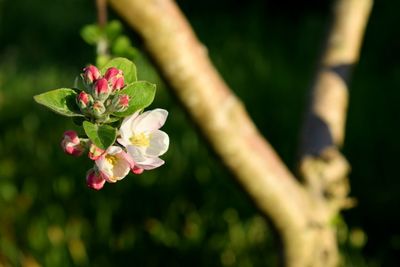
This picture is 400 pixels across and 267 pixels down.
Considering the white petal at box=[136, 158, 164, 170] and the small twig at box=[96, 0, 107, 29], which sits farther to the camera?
the small twig at box=[96, 0, 107, 29]

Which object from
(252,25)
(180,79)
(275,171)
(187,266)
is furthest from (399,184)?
(252,25)

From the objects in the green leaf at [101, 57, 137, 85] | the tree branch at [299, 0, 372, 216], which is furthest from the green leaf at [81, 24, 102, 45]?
the tree branch at [299, 0, 372, 216]

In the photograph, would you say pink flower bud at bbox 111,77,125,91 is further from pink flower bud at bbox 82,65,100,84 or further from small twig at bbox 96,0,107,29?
small twig at bbox 96,0,107,29

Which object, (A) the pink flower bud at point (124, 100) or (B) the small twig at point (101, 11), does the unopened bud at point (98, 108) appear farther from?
(B) the small twig at point (101, 11)

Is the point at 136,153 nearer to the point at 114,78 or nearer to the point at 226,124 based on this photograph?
the point at 114,78

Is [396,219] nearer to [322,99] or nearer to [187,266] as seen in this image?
[187,266]

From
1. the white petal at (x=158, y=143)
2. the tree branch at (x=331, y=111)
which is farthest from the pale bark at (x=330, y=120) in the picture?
the white petal at (x=158, y=143)
